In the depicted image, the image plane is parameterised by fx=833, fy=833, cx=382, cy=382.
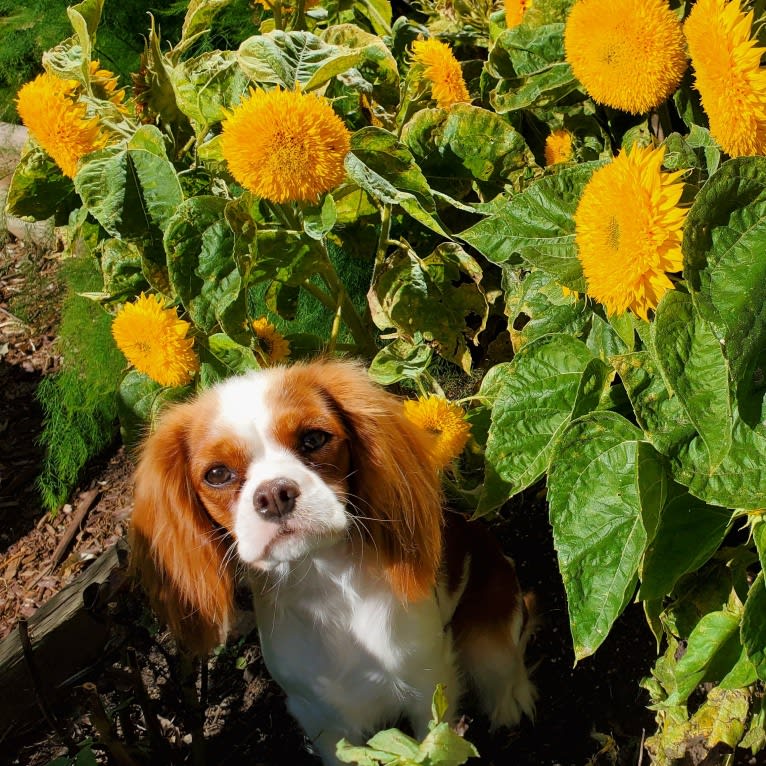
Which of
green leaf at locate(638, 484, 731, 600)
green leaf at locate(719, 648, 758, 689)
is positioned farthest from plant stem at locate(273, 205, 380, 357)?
green leaf at locate(719, 648, 758, 689)

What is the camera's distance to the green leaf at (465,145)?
73.8 inches

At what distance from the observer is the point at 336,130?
4.90ft

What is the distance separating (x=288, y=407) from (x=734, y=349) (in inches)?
30.3

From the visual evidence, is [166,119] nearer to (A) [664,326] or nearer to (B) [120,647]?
(B) [120,647]

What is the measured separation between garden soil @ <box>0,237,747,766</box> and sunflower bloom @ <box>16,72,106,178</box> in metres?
0.93

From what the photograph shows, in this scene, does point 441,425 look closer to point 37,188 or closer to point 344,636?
point 344,636

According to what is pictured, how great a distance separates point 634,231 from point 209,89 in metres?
1.02

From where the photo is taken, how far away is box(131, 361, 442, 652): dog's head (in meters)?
1.44

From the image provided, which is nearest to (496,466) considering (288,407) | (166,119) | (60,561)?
(288,407)

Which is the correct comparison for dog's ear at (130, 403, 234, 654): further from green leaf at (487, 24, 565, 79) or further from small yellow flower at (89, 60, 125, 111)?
green leaf at (487, 24, 565, 79)

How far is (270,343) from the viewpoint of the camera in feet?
6.26

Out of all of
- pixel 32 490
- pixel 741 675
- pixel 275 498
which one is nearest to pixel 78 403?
pixel 32 490

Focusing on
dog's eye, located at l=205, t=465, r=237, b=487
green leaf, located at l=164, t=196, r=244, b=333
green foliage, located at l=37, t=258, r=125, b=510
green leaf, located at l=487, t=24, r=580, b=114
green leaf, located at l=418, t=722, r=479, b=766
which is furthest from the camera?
green foliage, located at l=37, t=258, r=125, b=510

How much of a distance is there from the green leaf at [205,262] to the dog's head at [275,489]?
0.16 metres
